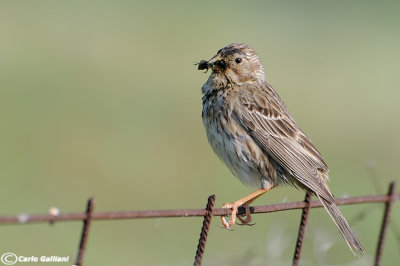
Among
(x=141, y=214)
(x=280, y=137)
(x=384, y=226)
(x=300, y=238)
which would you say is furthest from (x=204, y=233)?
(x=280, y=137)

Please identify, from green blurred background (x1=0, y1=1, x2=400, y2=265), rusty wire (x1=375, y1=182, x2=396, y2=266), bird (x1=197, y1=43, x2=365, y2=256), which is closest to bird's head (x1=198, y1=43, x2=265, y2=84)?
bird (x1=197, y1=43, x2=365, y2=256)

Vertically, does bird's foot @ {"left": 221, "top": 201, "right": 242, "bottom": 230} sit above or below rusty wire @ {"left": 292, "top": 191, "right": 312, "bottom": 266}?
above

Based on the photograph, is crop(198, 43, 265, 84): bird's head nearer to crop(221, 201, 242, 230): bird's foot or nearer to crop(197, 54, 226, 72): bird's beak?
crop(197, 54, 226, 72): bird's beak

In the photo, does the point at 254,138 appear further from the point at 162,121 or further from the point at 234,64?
the point at 162,121

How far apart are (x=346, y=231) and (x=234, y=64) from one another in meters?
1.69

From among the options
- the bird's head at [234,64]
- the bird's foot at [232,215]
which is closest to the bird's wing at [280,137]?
the bird's head at [234,64]

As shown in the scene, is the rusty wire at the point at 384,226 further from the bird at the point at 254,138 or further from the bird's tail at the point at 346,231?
the bird at the point at 254,138

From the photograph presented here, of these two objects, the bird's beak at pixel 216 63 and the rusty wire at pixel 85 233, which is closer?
the rusty wire at pixel 85 233

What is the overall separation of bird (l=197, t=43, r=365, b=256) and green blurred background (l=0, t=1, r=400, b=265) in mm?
345

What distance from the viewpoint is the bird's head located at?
21.5 ft

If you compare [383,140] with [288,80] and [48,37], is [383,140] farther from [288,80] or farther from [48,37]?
[48,37]

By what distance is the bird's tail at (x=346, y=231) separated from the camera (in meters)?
5.39

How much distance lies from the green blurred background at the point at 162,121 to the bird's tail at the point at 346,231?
2.8 inches

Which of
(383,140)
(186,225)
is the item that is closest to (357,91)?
(383,140)
